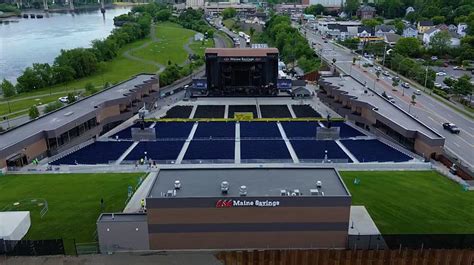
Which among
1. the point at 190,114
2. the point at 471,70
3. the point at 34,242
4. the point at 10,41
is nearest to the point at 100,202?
the point at 34,242

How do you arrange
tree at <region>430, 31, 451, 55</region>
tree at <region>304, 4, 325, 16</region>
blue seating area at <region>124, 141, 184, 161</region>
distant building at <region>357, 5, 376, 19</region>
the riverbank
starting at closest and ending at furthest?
1. blue seating area at <region>124, 141, 184, 161</region>
2. the riverbank
3. tree at <region>430, 31, 451, 55</region>
4. distant building at <region>357, 5, 376, 19</region>
5. tree at <region>304, 4, 325, 16</region>

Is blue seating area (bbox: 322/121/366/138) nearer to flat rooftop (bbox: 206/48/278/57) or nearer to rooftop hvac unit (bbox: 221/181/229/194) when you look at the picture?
flat rooftop (bbox: 206/48/278/57)

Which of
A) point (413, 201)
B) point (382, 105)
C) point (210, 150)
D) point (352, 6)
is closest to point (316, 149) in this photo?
point (210, 150)

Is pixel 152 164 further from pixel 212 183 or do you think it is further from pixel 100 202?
pixel 212 183

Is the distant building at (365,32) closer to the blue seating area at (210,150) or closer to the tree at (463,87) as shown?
the tree at (463,87)

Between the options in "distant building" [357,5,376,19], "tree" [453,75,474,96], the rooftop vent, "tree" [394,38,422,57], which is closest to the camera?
the rooftop vent

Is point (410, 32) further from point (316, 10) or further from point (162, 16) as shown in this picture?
point (162, 16)

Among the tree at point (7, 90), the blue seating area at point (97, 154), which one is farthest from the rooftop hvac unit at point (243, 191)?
the tree at point (7, 90)

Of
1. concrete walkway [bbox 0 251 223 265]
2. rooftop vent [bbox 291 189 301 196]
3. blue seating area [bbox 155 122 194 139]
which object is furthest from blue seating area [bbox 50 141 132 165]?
rooftop vent [bbox 291 189 301 196]
